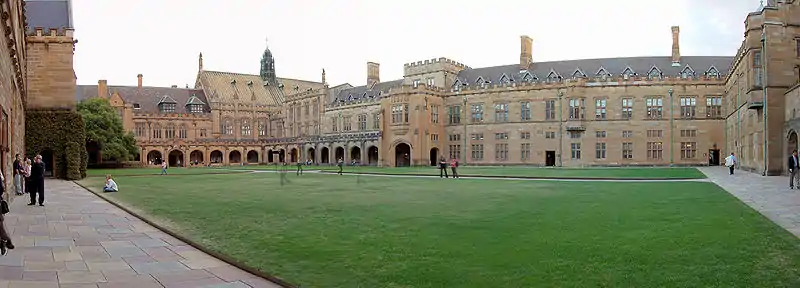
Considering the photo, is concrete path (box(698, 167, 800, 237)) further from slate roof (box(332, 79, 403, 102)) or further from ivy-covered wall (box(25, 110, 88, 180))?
slate roof (box(332, 79, 403, 102))

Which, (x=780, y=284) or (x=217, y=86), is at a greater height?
(x=217, y=86)

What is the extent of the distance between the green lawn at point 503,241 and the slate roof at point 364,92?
5845 cm

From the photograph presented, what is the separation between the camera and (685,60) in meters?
58.4

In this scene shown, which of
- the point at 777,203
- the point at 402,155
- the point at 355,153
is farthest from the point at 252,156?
the point at 777,203

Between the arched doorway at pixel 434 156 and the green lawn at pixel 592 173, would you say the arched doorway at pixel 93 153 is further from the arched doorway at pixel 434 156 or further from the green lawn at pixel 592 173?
the arched doorway at pixel 434 156

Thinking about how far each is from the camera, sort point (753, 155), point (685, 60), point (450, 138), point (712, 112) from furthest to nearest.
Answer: point (450, 138) < point (685, 60) < point (712, 112) < point (753, 155)

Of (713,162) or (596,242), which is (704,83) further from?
(596,242)

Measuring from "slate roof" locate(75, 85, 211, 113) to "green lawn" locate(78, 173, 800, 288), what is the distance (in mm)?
75860

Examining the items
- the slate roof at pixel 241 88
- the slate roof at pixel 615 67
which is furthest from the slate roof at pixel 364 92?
the slate roof at pixel 241 88

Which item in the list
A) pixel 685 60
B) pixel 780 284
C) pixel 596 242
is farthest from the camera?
pixel 685 60

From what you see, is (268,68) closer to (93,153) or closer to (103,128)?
(93,153)

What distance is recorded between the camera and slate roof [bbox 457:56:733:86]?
2256 inches

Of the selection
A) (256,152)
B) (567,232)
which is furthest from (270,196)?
(256,152)

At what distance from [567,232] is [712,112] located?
51.0 meters
